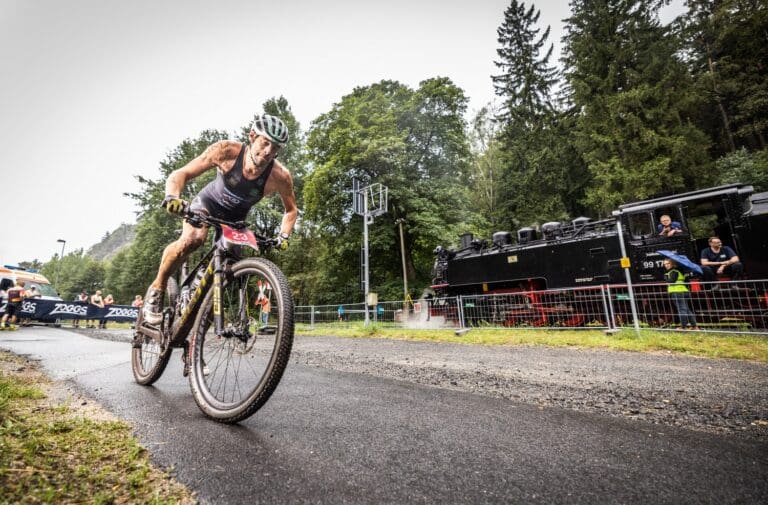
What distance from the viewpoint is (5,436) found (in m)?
1.33

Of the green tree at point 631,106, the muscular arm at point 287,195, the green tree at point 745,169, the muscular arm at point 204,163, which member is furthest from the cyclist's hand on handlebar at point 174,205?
the green tree at point 745,169

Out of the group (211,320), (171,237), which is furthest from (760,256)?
(171,237)

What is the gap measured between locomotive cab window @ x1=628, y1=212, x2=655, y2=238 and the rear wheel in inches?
411

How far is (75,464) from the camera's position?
1.25 meters

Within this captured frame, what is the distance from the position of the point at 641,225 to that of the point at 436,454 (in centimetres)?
996

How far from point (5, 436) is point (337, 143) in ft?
73.2

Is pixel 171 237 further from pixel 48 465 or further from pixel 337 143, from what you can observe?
pixel 48 465

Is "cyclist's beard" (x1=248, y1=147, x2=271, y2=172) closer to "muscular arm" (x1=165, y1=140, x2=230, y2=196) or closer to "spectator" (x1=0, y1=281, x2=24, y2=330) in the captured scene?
"muscular arm" (x1=165, y1=140, x2=230, y2=196)

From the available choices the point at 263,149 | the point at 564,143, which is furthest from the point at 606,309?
the point at 564,143

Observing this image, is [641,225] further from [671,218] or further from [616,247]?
[616,247]

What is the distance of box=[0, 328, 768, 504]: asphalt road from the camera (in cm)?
120

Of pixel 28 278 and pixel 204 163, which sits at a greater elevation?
pixel 28 278

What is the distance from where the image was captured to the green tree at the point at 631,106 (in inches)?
776

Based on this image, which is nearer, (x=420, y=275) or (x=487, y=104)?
(x=420, y=275)
